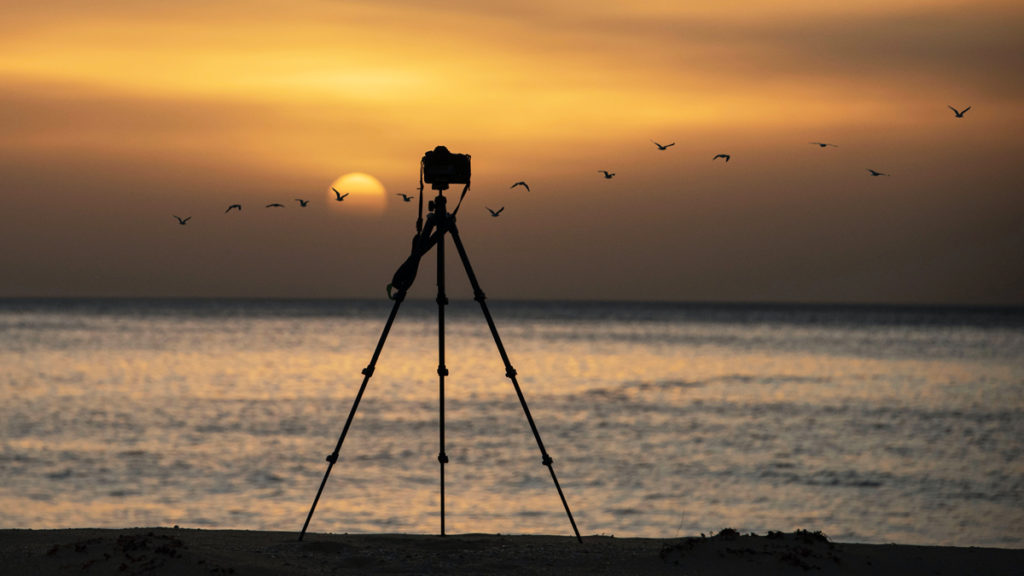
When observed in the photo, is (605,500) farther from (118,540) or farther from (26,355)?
(26,355)

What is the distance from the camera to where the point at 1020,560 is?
328 inches

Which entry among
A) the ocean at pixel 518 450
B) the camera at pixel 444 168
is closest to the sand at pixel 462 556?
the camera at pixel 444 168

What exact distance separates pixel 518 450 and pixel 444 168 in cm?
1626

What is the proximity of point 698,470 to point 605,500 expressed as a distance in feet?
16.9

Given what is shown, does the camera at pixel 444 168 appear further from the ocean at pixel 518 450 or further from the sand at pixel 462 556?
the ocean at pixel 518 450

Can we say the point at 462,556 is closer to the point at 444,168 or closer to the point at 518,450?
the point at 444,168

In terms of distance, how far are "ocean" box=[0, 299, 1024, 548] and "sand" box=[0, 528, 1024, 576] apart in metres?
6.58

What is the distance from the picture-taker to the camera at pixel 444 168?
899 cm

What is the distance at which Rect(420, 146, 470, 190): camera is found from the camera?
8992 mm

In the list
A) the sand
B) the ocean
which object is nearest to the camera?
the sand

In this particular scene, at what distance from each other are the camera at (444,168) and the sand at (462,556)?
9.72 feet

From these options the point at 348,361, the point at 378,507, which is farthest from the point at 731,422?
the point at 348,361

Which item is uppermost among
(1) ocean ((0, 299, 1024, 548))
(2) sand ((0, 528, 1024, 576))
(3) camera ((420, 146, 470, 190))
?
(3) camera ((420, 146, 470, 190))

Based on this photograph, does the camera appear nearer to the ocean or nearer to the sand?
the sand
